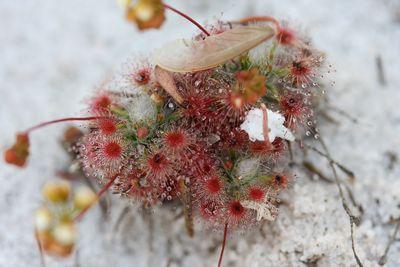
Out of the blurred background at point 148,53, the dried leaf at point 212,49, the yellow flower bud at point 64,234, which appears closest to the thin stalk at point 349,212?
the blurred background at point 148,53

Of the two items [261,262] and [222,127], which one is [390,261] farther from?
[222,127]

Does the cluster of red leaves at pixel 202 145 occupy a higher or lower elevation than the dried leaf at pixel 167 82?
lower

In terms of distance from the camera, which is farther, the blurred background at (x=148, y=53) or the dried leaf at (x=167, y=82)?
the blurred background at (x=148, y=53)

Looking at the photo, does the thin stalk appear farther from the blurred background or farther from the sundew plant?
the sundew plant

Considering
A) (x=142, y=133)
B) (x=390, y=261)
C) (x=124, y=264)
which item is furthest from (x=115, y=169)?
(x=390, y=261)

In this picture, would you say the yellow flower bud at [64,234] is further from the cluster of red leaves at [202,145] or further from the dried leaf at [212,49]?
the dried leaf at [212,49]

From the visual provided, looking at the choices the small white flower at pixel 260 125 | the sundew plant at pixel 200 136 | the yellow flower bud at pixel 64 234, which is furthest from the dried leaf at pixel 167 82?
the yellow flower bud at pixel 64 234

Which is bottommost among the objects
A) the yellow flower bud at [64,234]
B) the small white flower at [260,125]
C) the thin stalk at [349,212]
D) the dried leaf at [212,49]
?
the yellow flower bud at [64,234]
